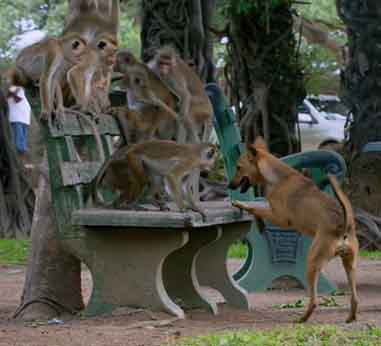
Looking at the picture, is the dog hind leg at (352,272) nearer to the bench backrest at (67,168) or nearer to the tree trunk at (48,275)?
the bench backrest at (67,168)

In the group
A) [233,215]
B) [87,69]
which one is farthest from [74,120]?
[233,215]

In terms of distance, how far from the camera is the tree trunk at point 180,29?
1270 cm

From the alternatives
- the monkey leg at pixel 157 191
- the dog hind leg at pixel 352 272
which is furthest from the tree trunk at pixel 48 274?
the dog hind leg at pixel 352 272

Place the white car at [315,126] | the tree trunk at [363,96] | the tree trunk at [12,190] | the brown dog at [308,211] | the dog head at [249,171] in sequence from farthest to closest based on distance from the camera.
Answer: the white car at [315,126]
the tree trunk at [12,190]
the tree trunk at [363,96]
the dog head at [249,171]
the brown dog at [308,211]

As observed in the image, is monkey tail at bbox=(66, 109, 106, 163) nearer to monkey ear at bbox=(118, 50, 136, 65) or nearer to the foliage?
monkey ear at bbox=(118, 50, 136, 65)

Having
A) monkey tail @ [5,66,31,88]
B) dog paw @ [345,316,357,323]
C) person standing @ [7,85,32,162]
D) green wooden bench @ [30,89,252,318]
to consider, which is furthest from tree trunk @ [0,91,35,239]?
dog paw @ [345,316,357,323]

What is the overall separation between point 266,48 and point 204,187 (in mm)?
2256

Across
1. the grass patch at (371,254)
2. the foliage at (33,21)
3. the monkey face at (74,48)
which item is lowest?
the grass patch at (371,254)

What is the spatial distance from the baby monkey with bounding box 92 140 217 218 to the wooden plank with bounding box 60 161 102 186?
9 cm

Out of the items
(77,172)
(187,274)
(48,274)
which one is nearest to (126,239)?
(77,172)

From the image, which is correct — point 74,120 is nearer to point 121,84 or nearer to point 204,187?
point 121,84

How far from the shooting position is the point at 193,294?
7758 mm

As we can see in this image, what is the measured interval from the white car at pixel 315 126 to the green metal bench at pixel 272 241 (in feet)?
54.5

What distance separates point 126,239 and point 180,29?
5.86 meters
